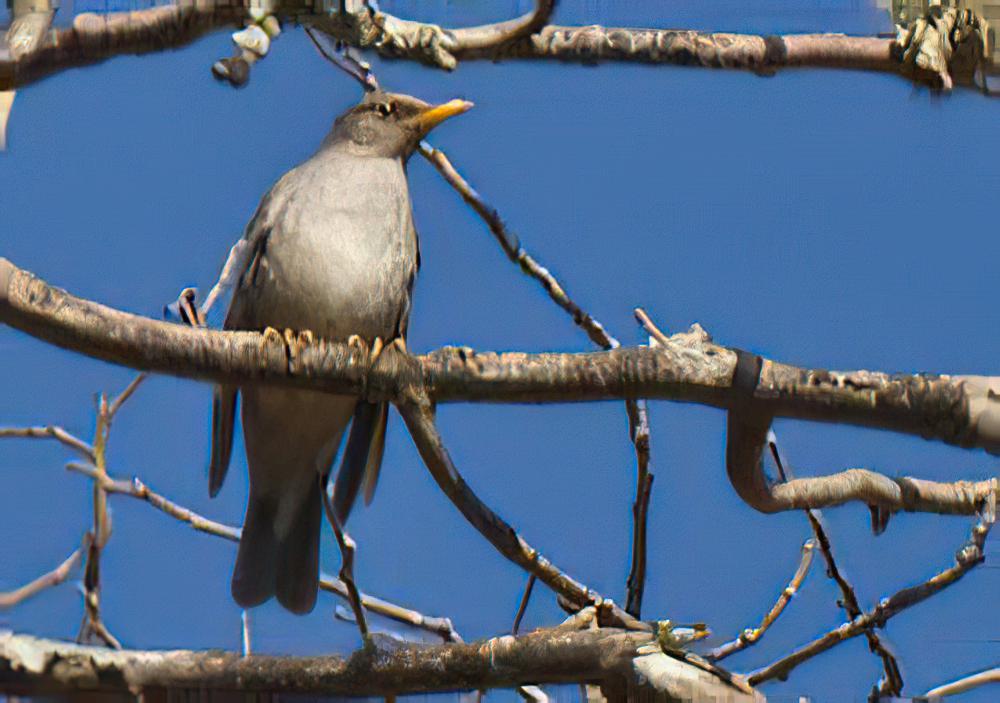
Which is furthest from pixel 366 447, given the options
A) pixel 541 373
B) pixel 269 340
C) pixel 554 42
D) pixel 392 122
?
pixel 541 373

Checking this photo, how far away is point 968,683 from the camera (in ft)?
10.0

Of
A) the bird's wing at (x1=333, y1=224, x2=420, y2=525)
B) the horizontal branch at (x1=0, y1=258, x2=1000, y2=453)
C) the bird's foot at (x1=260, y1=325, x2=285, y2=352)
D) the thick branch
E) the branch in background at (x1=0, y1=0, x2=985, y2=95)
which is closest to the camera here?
the horizontal branch at (x1=0, y1=258, x2=1000, y2=453)

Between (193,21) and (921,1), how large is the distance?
2.37 meters

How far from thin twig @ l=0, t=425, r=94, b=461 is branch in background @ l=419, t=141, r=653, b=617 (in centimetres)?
135

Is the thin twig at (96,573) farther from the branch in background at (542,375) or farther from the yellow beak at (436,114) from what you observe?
the yellow beak at (436,114)

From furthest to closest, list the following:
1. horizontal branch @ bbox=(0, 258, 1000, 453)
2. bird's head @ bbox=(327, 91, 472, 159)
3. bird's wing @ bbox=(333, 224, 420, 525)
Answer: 1. bird's head @ bbox=(327, 91, 472, 159)
2. bird's wing @ bbox=(333, 224, 420, 525)
3. horizontal branch @ bbox=(0, 258, 1000, 453)

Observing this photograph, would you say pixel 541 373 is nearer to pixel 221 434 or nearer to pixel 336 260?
pixel 336 260

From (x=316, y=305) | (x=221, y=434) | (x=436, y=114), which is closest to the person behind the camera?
(x=316, y=305)

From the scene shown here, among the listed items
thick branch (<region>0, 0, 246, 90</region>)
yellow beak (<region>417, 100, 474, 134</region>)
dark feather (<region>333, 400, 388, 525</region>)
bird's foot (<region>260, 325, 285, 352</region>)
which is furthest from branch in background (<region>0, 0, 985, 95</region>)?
dark feather (<region>333, 400, 388, 525</region>)

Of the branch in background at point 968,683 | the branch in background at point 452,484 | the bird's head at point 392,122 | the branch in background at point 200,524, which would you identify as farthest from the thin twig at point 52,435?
the branch in background at point 968,683

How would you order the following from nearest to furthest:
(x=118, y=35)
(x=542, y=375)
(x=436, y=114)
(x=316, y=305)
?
(x=542, y=375), (x=118, y=35), (x=316, y=305), (x=436, y=114)

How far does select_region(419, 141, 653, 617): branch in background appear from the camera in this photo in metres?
3.17

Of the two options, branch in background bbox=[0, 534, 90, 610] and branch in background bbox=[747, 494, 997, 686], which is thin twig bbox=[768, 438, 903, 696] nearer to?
branch in background bbox=[747, 494, 997, 686]

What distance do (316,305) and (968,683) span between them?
2428 mm
